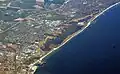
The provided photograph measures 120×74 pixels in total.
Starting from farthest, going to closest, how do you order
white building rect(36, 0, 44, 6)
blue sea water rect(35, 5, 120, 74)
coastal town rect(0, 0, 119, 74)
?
white building rect(36, 0, 44, 6) < coastal town rect(0, 0, 119, 74) < blue sea water rect(35, 5, 120, 74)

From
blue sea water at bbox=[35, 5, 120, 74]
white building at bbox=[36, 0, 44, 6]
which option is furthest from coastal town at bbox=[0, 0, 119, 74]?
blue sea water at bbox=[35, 5, 120, 74]

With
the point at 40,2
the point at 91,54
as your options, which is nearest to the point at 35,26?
the point at 40,2

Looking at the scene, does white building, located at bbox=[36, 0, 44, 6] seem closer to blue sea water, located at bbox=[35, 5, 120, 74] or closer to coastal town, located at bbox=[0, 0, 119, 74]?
coastal town, located at bbox=[0, 0, 119, 74]

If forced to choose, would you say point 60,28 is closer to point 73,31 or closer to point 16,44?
point 73,31

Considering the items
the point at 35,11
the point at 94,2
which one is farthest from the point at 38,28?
the point at 94,2

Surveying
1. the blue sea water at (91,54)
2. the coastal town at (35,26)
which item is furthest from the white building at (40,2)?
the blue sea water at (91,54)

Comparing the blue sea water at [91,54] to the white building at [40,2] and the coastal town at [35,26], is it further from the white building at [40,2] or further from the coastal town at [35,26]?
the white building at [40,2]

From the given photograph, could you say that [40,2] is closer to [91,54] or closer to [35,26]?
[35,26]
